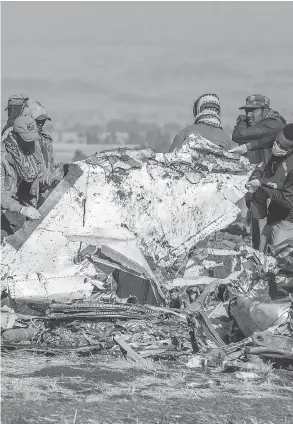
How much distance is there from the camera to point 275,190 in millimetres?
7453

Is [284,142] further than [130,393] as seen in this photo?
Yes

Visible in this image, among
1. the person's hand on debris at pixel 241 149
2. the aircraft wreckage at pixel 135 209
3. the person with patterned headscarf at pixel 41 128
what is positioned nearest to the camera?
the aircraft wreckage at pixel 135 209

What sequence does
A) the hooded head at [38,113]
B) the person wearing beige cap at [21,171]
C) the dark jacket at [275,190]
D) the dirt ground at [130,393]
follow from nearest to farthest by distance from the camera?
the dirt ground at [130,393] < the dark jacket at [275,190] < the person wearing beige cap at [21,171] < the hooded head at [38,113]

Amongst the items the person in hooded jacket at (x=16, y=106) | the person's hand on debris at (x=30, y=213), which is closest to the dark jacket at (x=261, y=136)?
the person in hooded jacket at (x=16, y=106)

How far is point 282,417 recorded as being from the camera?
4.65 m

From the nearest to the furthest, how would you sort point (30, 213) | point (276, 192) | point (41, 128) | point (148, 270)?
point (148, 270), point (30, 213), point (276, 192), point (41, 128)

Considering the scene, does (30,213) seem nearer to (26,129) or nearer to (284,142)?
(26,129)

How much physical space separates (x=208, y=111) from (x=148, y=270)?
2965 mm

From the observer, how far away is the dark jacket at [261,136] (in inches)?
335

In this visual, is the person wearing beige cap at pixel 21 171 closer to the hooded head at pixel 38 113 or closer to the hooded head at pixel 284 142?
the hooded head at pixel 38 113

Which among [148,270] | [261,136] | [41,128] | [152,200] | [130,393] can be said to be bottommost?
[130,393]

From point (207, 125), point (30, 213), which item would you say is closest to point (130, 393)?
point (30, 213)

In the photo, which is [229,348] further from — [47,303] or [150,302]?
[47,303]

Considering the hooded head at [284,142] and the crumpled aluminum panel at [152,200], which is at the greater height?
the hooded head at [284,142]
